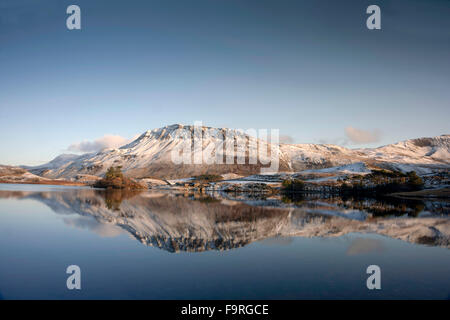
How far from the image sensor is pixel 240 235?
57.2 feet

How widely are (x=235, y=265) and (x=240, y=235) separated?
5976 mm

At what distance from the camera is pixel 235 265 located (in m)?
11.5

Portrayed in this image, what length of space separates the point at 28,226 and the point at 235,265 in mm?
14624
